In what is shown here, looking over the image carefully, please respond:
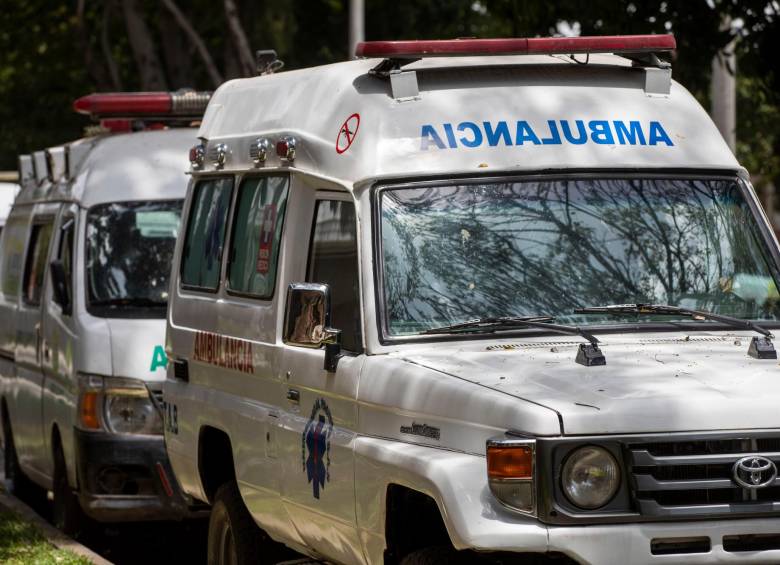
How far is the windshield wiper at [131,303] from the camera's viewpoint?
10.8 m

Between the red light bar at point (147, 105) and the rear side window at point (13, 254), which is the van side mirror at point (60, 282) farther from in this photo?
the rear side window at point (13, 254)

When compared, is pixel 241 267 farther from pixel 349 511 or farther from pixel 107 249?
pixel 107 249

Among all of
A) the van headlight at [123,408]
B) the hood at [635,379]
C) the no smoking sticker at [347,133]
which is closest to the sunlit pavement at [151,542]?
the van headlight at [123,408]

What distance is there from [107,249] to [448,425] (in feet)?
19.5

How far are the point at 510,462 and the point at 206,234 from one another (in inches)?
145

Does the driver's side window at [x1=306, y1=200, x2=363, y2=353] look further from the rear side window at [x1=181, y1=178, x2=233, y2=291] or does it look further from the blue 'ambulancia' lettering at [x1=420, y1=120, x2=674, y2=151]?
the rear side window at [x1=181, y1=178, x2=233, y2=291]

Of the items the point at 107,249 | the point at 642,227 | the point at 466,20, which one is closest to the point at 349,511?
the point at 642,227

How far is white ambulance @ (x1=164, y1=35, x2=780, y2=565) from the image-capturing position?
17.0ft

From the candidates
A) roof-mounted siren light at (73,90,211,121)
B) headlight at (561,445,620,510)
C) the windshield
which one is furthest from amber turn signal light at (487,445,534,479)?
roof-mounted siren light at (73,90,211,121)

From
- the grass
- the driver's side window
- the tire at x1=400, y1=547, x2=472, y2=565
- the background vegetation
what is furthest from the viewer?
the background vegetation

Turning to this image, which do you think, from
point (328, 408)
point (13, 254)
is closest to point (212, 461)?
point (328, 408)

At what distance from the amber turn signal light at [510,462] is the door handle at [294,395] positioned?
178 cm

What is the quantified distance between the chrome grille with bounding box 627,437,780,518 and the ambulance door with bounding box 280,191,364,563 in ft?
4.55

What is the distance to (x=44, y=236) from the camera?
41.0ft
